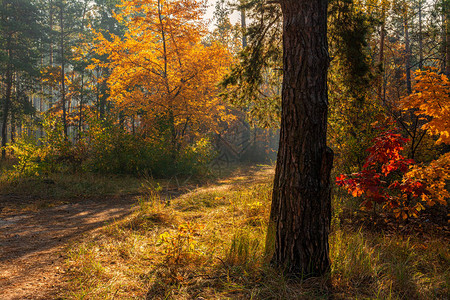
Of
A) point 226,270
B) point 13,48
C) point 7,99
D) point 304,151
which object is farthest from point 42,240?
point 13,48

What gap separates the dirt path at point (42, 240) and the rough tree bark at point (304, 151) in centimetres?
216

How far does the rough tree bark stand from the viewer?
267 centimetres

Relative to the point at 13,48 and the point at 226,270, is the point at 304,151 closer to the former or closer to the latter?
the point at 226,270

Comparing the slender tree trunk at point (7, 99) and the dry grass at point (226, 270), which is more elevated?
the slender tree trunk at point (7, 99)

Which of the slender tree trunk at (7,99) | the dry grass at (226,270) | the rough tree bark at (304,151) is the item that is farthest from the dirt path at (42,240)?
the slender tree trunk at (7,99)

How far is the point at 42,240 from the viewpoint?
4008mm

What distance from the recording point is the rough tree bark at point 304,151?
2674 mm

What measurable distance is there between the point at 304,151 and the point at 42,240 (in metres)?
3.74

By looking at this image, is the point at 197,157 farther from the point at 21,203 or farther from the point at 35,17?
the point at 35,17

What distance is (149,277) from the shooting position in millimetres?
2781

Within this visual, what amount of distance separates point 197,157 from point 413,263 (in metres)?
8.65

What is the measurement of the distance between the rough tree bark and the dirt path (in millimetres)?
2164

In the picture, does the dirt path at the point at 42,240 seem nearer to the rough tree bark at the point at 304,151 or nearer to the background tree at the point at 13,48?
the rough tree bark at the point at 304,151

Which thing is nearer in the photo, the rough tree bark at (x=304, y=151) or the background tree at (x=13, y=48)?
the rough tree bark at (x=304, y=151)
